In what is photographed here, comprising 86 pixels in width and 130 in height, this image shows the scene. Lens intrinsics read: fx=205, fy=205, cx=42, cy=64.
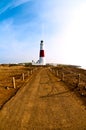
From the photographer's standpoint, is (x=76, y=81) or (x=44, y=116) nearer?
(x=44, y=116)

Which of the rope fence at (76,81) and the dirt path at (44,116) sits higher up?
the rope fence at (76,81)

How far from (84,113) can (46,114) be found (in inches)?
85.8

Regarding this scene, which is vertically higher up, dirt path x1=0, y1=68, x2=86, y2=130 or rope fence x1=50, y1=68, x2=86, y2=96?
rope fence x1=50, y1=68, x2=86, y2=96

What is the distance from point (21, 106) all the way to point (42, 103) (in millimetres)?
1626

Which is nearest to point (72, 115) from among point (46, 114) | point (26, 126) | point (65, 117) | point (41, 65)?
point (65, 117)

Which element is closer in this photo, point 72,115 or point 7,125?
point 7,125

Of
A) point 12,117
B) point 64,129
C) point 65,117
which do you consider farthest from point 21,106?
point 64,129

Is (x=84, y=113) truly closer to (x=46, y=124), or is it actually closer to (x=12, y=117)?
(x=46, y=124)

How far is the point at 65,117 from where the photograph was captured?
Answer: 36.0 feet

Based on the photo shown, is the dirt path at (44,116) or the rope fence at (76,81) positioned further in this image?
the rope fence at (76,81)

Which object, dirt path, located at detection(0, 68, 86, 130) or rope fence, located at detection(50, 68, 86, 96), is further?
rope fence, located at detection(50, 68, 86, 96)

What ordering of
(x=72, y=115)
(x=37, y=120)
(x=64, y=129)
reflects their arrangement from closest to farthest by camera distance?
(x=64, y=129) < (x=37, y=120) < (x=72, y=115)

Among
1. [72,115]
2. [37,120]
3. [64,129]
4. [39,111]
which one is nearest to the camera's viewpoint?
[64,129]

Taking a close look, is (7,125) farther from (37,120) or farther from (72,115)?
(72,115)
